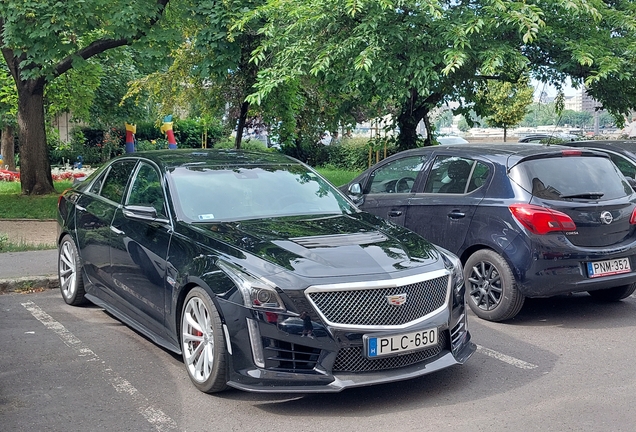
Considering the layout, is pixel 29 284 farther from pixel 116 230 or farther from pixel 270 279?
pixel 270 279

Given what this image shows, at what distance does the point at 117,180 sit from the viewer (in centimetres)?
720

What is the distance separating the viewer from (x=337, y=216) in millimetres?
6176

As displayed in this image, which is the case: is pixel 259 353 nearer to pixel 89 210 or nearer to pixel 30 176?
pixel 89 210

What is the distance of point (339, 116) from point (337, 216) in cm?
1167

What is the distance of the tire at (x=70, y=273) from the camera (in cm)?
758

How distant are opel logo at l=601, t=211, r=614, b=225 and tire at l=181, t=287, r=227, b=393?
3862 mm

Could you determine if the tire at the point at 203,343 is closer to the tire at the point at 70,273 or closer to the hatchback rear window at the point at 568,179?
the tire at the point at 70,273

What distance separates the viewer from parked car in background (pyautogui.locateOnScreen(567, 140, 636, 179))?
1055 cm

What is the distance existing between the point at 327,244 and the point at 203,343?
1.07 metres

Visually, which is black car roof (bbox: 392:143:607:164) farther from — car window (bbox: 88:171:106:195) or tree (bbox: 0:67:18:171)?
tree (bbox: 0:67:18:171)

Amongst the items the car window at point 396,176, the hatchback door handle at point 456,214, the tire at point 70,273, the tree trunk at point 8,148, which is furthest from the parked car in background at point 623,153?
the tree trunk at point 8,148

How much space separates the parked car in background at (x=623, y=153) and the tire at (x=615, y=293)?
2945 mm

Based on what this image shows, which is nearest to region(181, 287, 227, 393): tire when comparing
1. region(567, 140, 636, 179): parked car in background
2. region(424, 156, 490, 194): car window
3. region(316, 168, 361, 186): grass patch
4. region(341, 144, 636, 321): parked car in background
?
region(341, 144, 636, 321): parked car in background

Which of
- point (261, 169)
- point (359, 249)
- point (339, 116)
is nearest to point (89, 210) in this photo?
point (261, 169)
